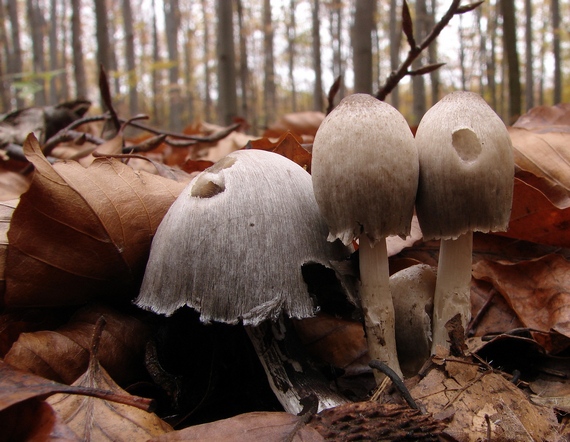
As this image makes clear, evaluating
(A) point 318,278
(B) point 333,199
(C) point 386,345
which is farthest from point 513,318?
(B) point 333,199

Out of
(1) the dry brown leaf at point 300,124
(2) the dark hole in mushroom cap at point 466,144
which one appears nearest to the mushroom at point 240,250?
(2) the dark hole in mushroom cap at point 466,144

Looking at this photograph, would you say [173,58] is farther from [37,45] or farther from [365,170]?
[365,170]

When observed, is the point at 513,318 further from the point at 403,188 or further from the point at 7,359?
the point at 7,359

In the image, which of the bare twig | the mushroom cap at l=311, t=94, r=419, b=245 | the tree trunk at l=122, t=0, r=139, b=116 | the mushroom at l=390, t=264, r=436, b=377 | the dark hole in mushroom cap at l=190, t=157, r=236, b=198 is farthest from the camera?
the tree trunk at l=122, t=0, r=139, b=116

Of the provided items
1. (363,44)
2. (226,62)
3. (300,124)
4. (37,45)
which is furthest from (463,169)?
(37,45)

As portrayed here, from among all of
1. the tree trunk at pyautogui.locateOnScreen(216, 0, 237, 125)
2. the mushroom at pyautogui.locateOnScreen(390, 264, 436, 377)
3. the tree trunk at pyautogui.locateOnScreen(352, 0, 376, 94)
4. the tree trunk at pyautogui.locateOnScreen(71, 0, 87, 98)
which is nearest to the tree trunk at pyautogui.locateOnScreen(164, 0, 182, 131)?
the tree trunk at pyautogui.locateOnScreen(71, 0, 87, 98)

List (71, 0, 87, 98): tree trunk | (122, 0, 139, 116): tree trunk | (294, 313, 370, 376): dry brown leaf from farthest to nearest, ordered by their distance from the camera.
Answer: (122, 0, 139, 116): tree trunk
(71, 0, 87, 98): tree trunk
(294, 313, 370, 376): dry brown leaf

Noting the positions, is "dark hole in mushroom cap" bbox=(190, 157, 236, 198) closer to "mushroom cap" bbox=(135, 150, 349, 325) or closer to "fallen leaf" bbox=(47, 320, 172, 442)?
"mushroom cap" bbox=(135, 150, 349, 325)
